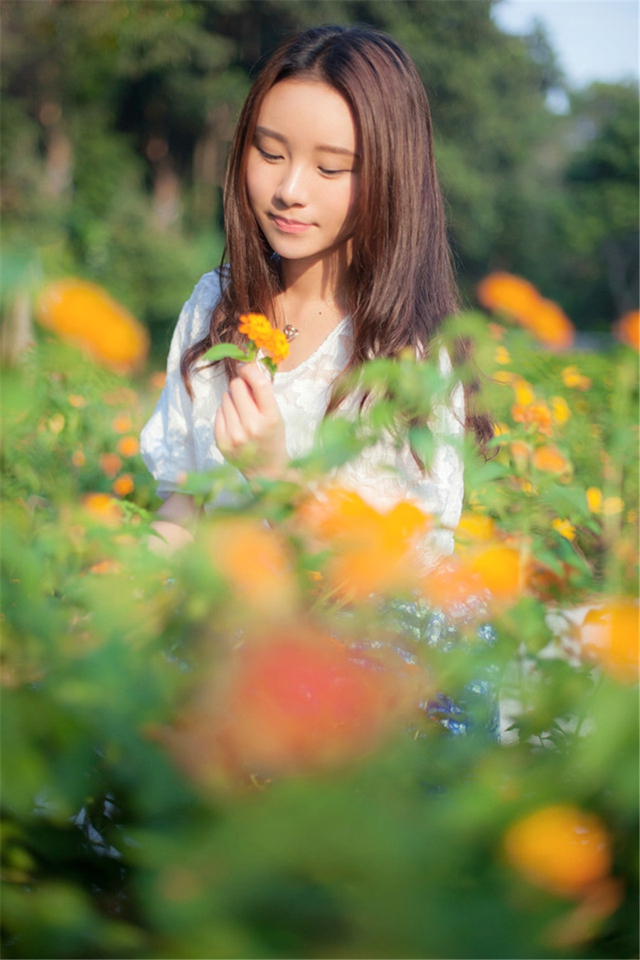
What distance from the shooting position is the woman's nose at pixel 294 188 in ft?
4.58

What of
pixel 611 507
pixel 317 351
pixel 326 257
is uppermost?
pixel 326 257

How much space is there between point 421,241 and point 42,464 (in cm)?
112

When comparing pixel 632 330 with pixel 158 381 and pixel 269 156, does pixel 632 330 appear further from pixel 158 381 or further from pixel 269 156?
pixel 158 381

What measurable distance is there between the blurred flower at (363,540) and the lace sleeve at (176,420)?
3.49ft

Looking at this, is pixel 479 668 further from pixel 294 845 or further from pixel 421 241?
pixel 421 241

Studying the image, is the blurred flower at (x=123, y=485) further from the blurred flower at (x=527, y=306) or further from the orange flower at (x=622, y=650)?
the orange flower at (x=622, y=650)

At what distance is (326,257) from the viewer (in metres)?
1.68

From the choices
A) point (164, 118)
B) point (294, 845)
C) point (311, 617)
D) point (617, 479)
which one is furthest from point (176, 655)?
point (164, 118)

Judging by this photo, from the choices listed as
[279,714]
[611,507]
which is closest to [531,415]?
[611,507]

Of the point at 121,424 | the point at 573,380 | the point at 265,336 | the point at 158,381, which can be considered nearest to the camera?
the point at 265,336

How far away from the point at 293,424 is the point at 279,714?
1.17 meters

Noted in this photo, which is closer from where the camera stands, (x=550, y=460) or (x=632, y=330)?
(x=550, y=460)

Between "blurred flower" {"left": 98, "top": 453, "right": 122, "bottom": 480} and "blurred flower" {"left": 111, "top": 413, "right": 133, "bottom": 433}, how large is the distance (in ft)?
0.35

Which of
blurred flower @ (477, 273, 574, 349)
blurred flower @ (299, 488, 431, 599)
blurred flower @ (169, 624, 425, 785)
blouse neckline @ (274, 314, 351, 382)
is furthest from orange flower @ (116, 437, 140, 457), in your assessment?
blurred flower @ (169, 624, 425, 785)
